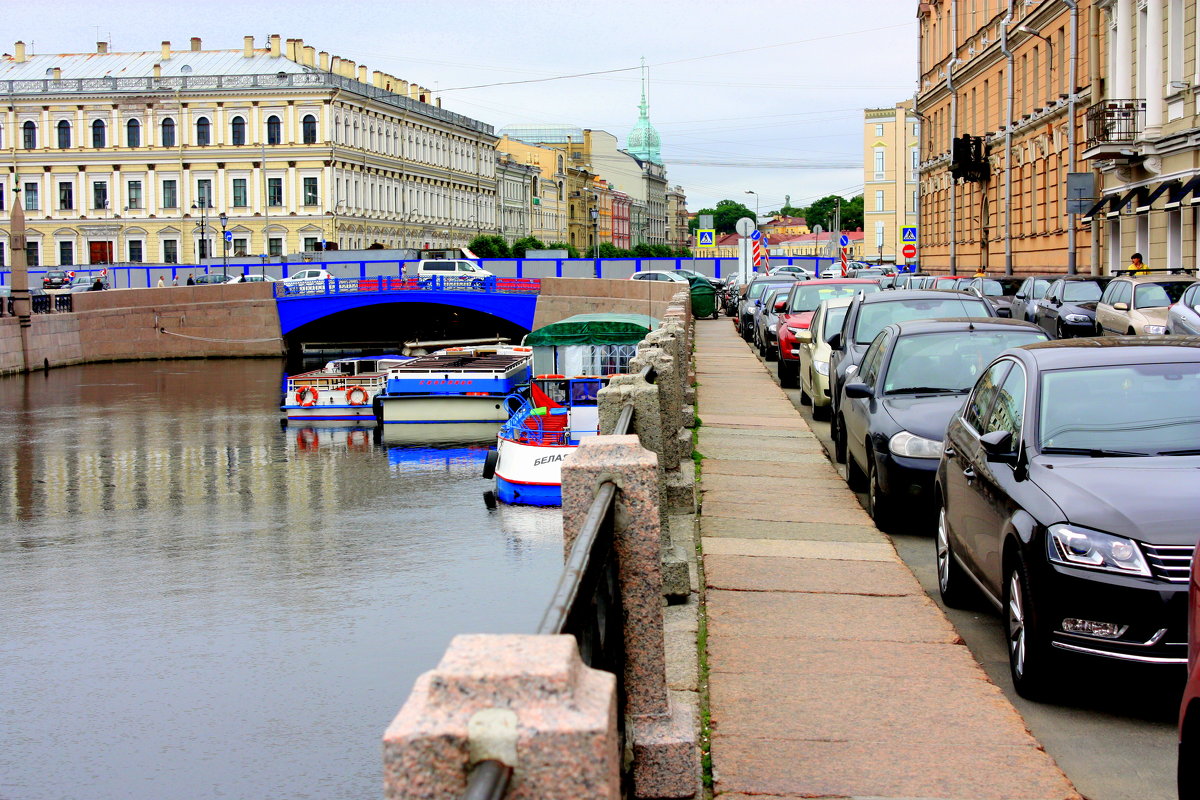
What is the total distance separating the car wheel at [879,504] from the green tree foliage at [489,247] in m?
95.4

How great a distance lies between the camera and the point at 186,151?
91.9 m

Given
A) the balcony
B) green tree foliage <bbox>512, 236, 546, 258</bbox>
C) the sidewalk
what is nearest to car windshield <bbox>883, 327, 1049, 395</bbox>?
the sidewalk

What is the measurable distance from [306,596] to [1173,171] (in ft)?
80.2

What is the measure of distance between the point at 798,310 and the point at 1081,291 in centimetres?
672

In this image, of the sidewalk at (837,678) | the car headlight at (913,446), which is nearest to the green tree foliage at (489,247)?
the sidewalk at (837,678)

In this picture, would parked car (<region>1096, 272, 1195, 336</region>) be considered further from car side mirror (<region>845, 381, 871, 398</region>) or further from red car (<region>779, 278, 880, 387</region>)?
car side mirror (<region>845, 381, 871, 398</region>)

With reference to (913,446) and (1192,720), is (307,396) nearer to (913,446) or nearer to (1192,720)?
(913,446)

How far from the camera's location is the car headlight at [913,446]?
1041cm

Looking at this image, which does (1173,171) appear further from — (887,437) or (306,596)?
(887,437)

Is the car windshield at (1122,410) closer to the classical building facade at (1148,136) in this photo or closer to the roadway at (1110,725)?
the roadway at (1110,725)

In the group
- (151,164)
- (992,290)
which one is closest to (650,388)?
(992,290)

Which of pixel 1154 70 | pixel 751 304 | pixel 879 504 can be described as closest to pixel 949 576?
pixel 879 504

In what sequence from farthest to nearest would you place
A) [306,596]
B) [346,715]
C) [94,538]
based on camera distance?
[94,538]
[306,596]
[346,715]

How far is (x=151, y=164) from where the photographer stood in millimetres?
92625
